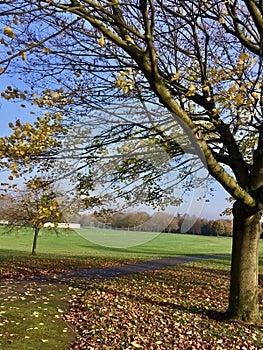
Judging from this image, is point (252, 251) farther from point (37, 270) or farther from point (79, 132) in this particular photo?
point (37, 270)

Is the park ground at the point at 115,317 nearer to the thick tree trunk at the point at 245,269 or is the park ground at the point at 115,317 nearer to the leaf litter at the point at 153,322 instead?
the leaf litter at the point at 153,322

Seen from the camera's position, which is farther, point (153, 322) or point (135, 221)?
point (153, 322)

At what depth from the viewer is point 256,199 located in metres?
6.54

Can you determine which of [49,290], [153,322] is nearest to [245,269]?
[153,322]

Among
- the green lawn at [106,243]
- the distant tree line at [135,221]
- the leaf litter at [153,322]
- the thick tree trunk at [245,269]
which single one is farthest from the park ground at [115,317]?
the green lawn at [106,243]

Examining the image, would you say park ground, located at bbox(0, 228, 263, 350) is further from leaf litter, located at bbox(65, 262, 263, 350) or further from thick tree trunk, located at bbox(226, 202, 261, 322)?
thick tree trunk, located at bbox(226, 202, 261, 322)

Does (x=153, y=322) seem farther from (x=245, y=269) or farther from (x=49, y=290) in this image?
(x=49, y=290)

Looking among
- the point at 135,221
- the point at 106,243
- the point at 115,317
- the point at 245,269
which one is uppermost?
the point at 135,221

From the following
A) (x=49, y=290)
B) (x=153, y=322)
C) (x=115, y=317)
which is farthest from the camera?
(x=49, y=290)

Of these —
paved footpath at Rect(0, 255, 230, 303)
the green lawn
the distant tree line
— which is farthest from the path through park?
the distant tree line

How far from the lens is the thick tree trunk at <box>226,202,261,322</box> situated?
6703mm

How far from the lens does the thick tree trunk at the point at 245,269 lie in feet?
22.0

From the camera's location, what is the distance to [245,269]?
6.76 meters

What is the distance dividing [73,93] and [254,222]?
4.67 m
